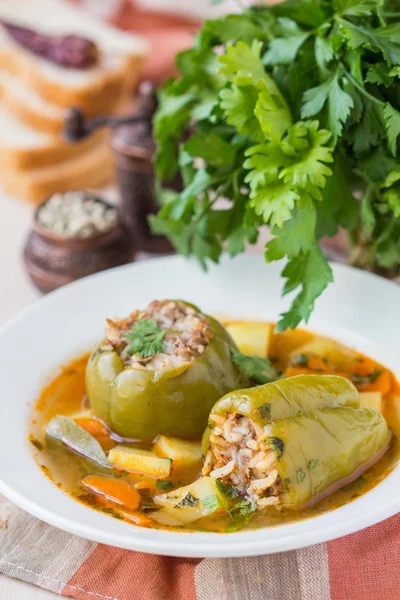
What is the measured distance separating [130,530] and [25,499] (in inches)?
14.7

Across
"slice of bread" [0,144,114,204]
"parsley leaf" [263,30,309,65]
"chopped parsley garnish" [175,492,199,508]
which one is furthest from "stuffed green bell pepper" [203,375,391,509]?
"slice of bread" [0,144,114,204]

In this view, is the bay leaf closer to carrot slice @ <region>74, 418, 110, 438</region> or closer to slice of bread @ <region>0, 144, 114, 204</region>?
carrot slice @ <region>74, 418, 110, 438</region>

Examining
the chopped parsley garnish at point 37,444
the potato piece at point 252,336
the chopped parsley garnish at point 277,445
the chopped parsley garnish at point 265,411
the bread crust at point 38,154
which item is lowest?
the potato piece at point 252,336

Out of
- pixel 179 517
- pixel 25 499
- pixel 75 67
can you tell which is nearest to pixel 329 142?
pixel 179 517

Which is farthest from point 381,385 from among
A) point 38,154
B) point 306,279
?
point 38,154

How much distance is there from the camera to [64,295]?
389cm

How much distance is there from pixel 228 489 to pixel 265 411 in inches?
12.4

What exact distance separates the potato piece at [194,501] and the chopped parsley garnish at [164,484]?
63 millimetres

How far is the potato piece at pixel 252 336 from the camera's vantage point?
369 cm

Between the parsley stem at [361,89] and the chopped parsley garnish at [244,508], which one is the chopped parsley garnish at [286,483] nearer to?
the chopped parsley garnish at [244,508]

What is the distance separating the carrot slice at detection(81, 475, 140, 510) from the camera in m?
2.88

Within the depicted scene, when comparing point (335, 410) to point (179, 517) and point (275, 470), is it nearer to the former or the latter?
point (275, 470)

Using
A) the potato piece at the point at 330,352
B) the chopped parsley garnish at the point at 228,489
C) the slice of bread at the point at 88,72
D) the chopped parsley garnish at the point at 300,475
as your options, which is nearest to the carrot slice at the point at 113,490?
the chopped parsley garnish at the point at 228,489

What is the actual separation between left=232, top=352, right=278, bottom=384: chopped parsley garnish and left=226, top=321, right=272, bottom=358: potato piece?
1.00 feet
